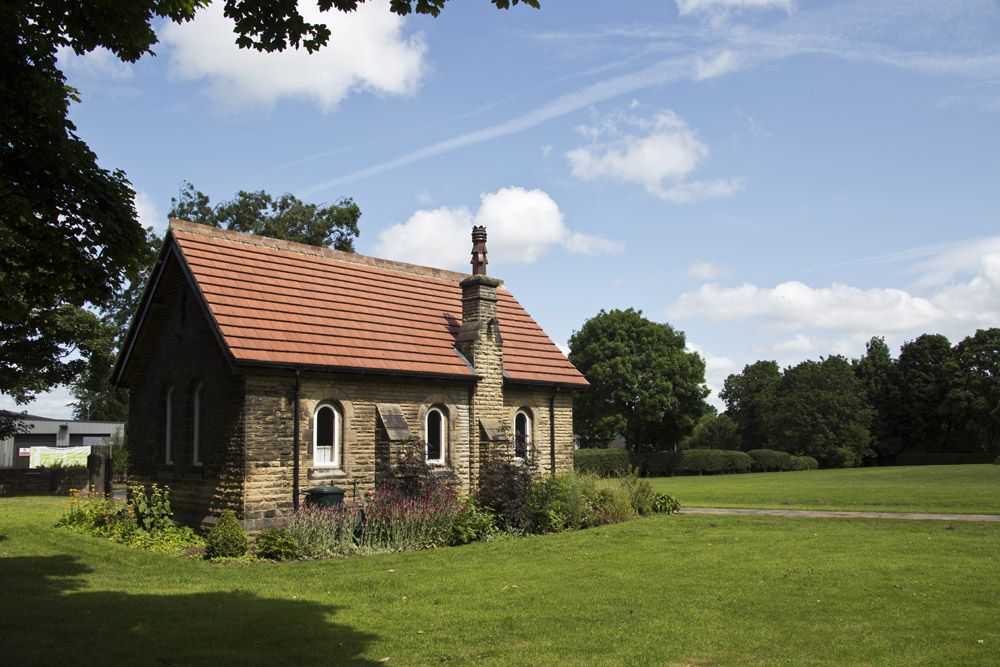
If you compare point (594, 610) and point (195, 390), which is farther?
point (195, 390)

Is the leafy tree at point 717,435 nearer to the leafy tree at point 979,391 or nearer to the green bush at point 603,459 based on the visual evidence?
the leafy tree at point 979,391

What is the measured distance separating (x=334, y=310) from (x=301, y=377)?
308cm

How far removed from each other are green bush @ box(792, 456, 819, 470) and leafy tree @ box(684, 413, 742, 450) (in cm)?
1927

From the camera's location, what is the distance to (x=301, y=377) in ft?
62.3

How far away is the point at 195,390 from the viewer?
20109 millimetres

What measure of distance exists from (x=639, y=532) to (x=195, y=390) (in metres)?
11.7

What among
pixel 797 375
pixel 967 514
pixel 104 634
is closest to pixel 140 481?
pixel 104 634

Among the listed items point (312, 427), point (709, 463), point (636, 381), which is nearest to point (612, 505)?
point (312, 427)

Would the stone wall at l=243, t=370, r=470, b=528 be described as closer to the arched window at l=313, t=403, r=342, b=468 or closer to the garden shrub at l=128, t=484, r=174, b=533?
the arched window at l=313, t=403, r=342, b=468

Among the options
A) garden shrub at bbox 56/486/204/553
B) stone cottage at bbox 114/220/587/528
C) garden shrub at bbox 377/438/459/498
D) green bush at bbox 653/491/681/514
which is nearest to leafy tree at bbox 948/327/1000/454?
green bush at bbox 653/491/681/514

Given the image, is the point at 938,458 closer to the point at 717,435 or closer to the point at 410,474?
the point at 717,435

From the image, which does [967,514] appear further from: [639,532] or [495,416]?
[495,416]

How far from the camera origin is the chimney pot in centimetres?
2378

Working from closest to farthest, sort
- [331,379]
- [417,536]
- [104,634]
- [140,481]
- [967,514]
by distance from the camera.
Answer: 1. [104,634]
2. [417,536]
3. [331,379]
4. [140,481]
5. [967,514]
